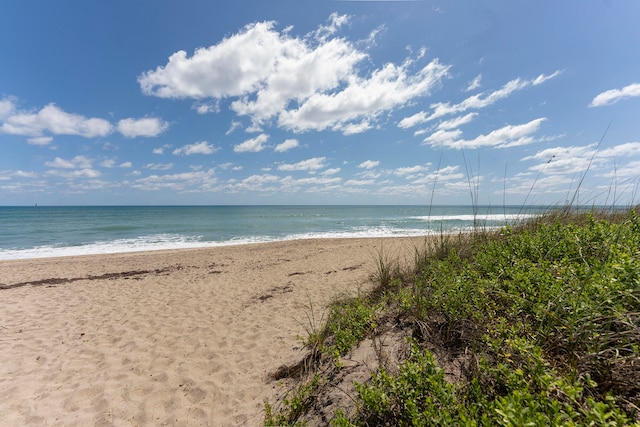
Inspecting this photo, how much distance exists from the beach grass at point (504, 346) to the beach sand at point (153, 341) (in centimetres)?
105

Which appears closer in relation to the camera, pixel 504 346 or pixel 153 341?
pixel 504 346

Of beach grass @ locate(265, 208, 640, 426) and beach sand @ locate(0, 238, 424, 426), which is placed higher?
beach grass @ locate(265, 208, 640, 426)

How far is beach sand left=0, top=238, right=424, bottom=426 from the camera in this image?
3.42 metres

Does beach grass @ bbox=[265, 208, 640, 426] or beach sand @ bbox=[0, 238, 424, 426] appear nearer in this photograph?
beach grass @ bbox=[265, 208, 640, 426]

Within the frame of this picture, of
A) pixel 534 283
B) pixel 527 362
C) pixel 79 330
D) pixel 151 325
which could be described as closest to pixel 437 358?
pixel 527 362

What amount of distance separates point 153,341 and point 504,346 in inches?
223

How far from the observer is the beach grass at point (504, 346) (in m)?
1.72

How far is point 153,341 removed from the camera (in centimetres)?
507

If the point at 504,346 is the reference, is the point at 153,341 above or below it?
below

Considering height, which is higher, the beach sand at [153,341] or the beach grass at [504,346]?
the beach grass at [504,346]

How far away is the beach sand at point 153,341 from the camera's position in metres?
3.42

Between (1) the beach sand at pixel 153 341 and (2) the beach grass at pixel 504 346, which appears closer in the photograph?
(2) the beach grass at pixel 504 346

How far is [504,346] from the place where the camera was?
7.57ft

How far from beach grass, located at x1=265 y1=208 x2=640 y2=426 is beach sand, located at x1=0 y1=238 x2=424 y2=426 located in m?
1.05
